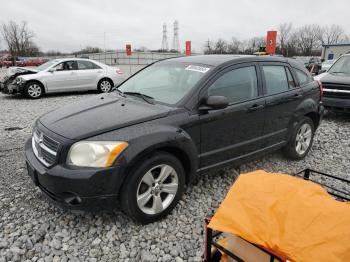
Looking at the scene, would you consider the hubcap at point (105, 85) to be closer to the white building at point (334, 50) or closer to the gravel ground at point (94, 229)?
the gravel ground at point (94, 229)

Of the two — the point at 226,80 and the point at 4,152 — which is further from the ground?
the point at 226,80

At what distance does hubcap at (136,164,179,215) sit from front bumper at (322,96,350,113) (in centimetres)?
579

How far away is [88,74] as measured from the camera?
11406 mm

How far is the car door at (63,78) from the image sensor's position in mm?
10742

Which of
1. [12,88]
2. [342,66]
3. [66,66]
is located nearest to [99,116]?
[342,66]

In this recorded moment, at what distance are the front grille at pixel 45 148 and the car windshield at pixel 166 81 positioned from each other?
3.95 feet

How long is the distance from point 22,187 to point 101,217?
4.24ft

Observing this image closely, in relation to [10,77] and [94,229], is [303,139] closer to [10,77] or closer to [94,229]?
[94,229]

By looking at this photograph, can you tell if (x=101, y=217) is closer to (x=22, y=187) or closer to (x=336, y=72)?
(x=22, y=187)

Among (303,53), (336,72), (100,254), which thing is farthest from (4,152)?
(303,53)

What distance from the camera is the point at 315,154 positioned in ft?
16.6

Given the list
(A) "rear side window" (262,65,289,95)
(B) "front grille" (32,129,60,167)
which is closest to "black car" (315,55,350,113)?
(A) "rear side window" (262,65,289,95)

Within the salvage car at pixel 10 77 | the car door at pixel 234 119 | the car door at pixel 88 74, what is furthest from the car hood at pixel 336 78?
the salvage car at pixel 10 77

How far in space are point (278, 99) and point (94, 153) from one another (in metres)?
2.65
